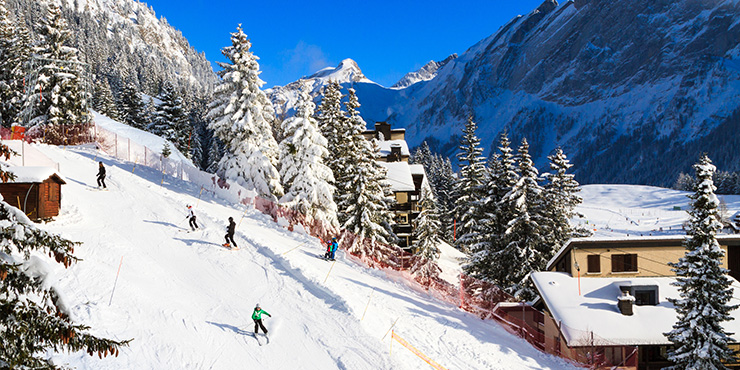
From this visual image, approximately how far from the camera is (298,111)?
116 feet

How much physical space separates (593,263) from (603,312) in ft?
16.7

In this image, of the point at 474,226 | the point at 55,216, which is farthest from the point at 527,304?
the point at 55,216

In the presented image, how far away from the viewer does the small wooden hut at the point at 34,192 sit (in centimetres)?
2364

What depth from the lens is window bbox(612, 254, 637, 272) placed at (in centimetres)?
3059

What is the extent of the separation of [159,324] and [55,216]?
12.3 m

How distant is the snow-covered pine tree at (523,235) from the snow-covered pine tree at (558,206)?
34.3 inches

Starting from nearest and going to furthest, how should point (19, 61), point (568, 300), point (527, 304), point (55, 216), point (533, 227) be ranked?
point (55, 216) < point (568, 300) < point (527, 304) < point (533, 227) < point (19, 61)

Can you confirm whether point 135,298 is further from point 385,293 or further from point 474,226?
point 474,226

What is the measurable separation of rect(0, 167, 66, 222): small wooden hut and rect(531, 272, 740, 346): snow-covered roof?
27340 mm

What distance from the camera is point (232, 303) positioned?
19500 mm

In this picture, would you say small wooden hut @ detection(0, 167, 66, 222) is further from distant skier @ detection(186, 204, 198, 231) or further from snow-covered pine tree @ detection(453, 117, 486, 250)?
snow-covered pine tree @ detection(453, 117, 486, 250)

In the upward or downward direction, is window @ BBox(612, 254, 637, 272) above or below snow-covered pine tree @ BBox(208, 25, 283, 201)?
below

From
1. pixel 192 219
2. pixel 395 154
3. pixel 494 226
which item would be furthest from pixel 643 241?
pixel 395 154

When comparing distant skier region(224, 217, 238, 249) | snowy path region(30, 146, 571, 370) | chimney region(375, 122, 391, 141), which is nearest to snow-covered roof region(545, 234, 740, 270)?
snowy path region(30, 146, 571, 370)
